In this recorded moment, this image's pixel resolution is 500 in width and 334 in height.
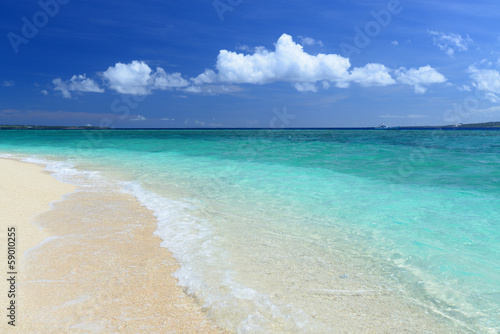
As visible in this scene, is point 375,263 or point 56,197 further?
point 56,197

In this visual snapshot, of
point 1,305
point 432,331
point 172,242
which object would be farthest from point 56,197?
point 432,331

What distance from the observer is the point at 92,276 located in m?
4.27

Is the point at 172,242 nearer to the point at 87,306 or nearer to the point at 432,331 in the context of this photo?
the point at 87,306

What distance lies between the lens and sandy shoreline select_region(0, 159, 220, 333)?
131 inches

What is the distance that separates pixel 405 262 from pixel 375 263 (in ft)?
1.55

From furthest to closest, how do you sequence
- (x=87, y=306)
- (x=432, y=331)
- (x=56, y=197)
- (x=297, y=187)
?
(x=297, y=187) → (x=56, y=197) → (x=87, y=306) → (x=432, y=331)

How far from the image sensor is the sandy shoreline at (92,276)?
10.9ft

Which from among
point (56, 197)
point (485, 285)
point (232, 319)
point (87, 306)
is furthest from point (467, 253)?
point (56, 197)

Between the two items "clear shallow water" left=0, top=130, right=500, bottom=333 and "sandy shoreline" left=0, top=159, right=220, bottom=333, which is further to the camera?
"clear shallow water" left=0, top=130, right=500, bottom=333

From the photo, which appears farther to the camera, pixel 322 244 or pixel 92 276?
pixel 322 244

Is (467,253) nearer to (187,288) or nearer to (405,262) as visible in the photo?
(405,262)

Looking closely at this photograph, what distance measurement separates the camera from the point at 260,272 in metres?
4.52

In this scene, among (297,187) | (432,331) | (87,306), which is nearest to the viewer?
(432,331)

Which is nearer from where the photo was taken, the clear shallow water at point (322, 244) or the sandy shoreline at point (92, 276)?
the sandy shoreline at point (92, 276)
